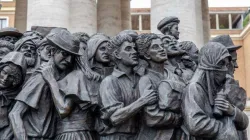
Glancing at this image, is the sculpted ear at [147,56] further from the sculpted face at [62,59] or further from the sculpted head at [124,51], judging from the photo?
the sculpted face at [62,59]

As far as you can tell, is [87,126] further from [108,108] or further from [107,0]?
[107,0]

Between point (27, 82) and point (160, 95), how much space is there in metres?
1.97

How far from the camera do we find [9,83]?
23.4 ft

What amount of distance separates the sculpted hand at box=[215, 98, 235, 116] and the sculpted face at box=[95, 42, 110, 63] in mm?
2008

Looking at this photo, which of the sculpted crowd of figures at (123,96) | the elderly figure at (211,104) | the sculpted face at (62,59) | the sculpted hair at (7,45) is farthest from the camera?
the sculpted hair at (7,45)

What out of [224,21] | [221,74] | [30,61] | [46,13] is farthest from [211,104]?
[224,21]

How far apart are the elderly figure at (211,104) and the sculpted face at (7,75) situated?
2.54m

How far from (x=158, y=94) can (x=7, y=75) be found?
2.25 m

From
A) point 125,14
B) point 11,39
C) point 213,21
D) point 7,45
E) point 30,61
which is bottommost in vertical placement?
point 30,61

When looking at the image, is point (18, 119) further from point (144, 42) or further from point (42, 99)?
point (144, 42)

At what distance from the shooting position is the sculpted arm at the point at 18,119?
6629mm

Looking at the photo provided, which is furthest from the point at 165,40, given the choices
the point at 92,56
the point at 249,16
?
the point at 249,16

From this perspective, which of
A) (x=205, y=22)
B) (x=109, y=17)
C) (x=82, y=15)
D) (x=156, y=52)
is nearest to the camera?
(x=156, y=52)

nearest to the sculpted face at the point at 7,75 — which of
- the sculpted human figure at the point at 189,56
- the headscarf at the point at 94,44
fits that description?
the headscarf at the point at 94,44
